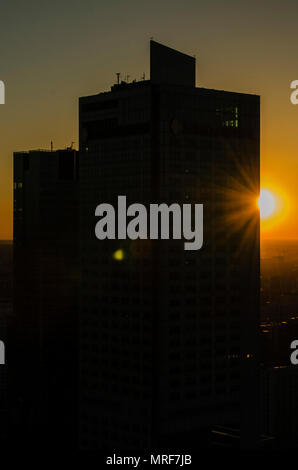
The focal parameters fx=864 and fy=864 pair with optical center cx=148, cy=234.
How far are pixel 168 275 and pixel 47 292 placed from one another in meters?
78.1

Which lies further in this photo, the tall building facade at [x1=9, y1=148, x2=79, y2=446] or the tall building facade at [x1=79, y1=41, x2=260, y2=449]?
A: the tall building facade at [x1=9, y1=148, x2=79, y2=446]

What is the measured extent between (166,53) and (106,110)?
11226 millimetres

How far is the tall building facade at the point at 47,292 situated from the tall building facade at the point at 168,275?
59.3m

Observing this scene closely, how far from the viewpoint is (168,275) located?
114938 mm

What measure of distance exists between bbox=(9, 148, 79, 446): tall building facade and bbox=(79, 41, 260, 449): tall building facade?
195 feet

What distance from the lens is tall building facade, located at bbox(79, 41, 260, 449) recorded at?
115m

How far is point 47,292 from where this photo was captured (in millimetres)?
188625

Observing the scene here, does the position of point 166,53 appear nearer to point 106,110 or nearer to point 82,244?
point 106,110

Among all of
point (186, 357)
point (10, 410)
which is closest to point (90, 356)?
point (186, 357)

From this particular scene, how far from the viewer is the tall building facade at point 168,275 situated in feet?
376

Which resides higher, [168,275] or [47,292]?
[168,275]

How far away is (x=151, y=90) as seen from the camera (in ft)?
374

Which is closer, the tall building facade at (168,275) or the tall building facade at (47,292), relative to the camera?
the tall building facade at (168,275)

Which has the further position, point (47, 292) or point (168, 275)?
point (47, 292)
